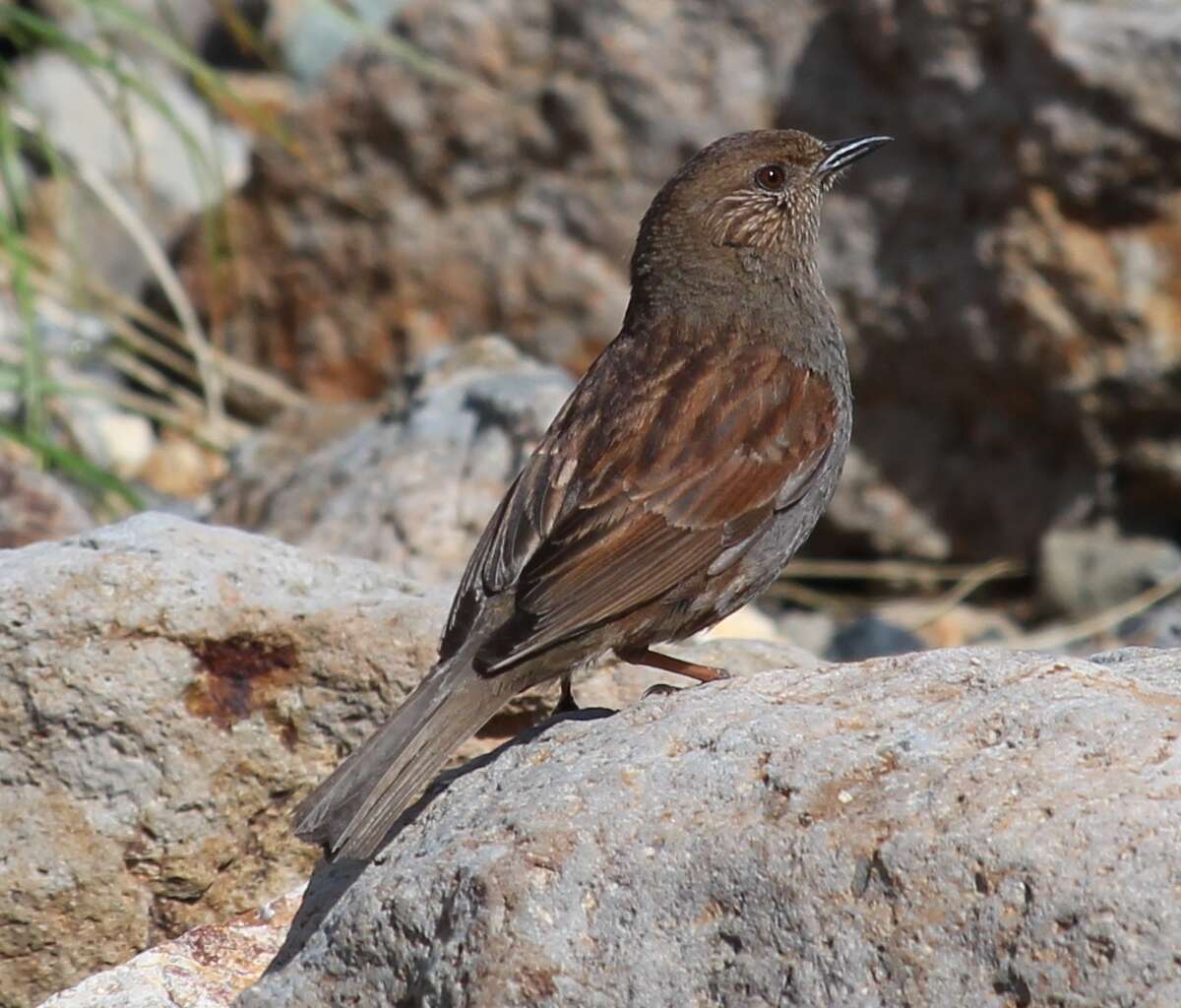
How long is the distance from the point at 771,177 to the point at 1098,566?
3.10 m

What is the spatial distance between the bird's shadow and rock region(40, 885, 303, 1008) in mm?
112

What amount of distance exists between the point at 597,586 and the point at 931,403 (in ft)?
14.5

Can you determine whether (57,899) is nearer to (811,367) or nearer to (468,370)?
(811,367)

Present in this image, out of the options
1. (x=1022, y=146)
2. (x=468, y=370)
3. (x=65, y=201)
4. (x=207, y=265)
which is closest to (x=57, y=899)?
(x=468, y=370)

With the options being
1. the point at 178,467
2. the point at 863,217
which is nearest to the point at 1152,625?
the point at 863,217

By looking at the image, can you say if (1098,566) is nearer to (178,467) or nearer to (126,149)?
(178,467)

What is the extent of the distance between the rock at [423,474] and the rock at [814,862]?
2.44 meters

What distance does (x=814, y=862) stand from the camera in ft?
10.4

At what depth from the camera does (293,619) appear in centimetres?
432

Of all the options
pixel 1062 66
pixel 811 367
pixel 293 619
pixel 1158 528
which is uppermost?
pixel 1062 66

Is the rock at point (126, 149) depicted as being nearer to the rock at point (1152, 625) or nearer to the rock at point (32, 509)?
the rock at point (32, 509)

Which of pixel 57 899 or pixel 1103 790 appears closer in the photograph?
pixel 1103 790

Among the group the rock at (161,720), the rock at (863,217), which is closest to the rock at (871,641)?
the rock at (863,217)

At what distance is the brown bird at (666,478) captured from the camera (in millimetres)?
3990
